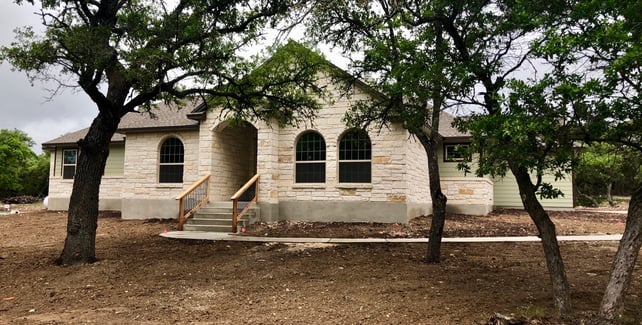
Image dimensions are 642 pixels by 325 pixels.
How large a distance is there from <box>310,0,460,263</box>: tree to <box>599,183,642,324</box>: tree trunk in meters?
2.38

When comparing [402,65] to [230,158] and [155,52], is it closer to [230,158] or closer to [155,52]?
[155,52]

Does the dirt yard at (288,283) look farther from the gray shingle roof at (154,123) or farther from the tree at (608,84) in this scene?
the gray shingle roof at (154,123)

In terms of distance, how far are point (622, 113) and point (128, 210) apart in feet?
55.4

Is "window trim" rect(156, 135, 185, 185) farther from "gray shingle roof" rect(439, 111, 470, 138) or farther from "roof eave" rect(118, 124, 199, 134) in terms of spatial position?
"gray shingle roof" rect(439, 111, 470, 138)

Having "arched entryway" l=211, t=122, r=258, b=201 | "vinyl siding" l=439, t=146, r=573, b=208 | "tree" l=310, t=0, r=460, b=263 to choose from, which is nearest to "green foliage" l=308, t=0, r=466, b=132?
"tree" l=310, t=0, r=460, b=263

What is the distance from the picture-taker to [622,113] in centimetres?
399

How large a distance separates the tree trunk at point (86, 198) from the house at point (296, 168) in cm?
363

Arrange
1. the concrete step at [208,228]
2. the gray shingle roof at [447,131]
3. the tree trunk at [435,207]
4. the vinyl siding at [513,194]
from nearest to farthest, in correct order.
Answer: the tree trunk at [435,207] < the concrete step at [208,228] < the gray shingle roof at [447,131] < the vinyl siding at [513,194]

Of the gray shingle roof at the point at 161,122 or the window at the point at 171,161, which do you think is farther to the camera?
the window at the point at 171,161

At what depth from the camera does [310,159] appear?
591 inches

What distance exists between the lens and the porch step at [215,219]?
13.6 metres

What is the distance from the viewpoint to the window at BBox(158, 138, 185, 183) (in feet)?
55.6

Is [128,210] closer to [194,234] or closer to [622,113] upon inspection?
A: [194,234]

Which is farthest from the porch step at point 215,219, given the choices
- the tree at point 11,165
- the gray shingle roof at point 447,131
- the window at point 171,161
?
the tree at point 11,165
